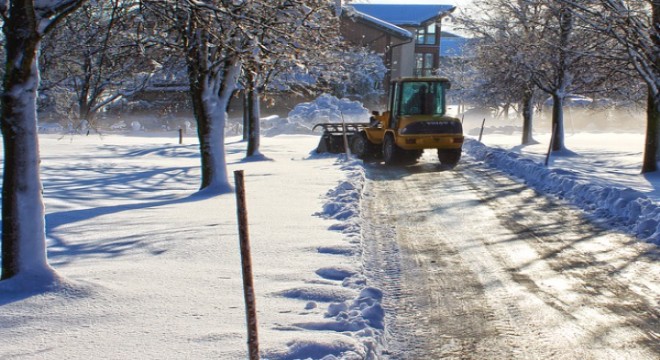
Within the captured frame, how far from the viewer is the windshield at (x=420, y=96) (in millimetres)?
18828

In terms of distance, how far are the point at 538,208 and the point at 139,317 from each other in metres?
8.15

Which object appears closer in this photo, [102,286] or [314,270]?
[102,286]

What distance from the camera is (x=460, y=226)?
981cm

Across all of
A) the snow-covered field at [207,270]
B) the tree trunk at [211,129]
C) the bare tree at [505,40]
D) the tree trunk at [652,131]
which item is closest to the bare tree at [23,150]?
the snow-covered field at [207,270]

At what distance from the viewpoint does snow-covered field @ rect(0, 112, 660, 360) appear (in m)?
4.70

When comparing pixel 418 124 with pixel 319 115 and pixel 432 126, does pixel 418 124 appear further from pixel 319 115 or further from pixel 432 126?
pixel 319 115

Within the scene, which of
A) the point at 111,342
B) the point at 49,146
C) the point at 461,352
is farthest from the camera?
the point at 49,146

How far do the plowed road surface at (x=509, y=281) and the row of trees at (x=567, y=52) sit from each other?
6229mm

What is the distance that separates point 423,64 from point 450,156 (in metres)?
Result: 42.1

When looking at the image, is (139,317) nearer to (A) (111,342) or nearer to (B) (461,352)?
(A) (111,342)

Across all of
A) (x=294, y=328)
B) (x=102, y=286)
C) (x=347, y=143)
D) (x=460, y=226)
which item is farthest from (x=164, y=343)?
(x=347, y=143)

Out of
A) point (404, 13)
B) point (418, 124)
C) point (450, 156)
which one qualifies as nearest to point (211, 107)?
point (418, 124)

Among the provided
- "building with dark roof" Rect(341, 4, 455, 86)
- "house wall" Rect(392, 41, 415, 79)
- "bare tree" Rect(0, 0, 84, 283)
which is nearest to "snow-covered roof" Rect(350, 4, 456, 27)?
"building with dark roof" Rect(341, 4, 455, 86)

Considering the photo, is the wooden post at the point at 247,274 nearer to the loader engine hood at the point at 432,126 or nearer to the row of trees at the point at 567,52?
the row of trees at the point at 567,52
